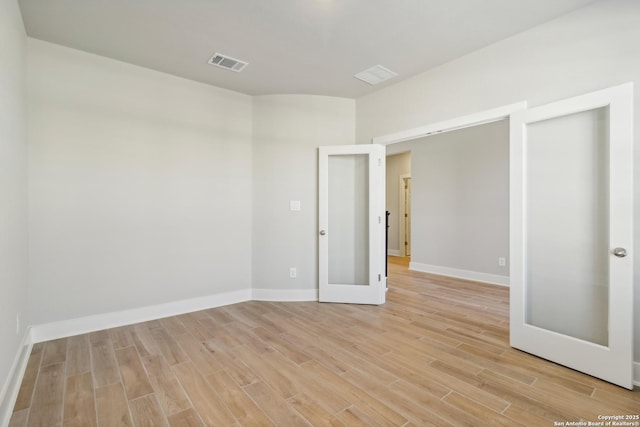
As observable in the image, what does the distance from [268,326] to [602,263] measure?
296 cm

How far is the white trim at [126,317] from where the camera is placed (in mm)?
2853

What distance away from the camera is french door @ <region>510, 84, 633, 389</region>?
2096 millimetres

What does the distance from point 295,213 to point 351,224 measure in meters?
0.81

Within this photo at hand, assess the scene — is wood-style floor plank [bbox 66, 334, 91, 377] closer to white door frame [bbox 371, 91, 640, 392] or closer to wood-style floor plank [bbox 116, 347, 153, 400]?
wood-style floor plank [bbox 116, 347, 153, 400]

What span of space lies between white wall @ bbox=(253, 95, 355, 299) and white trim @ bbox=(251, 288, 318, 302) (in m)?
0.01

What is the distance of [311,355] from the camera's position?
256 centimetres

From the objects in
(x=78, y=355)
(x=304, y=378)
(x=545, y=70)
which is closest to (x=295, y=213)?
(x=304, y=378)

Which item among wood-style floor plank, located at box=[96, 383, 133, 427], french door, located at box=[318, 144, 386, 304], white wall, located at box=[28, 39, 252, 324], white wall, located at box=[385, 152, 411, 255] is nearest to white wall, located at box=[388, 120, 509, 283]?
white wall, located at box=[385, 152, 411, 255]

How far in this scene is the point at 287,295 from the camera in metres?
4.15

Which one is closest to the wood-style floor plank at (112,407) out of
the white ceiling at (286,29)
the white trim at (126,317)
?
the white trim at (126,317)

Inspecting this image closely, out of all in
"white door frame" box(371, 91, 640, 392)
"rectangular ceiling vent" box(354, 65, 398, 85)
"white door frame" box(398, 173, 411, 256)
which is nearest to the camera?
"white door frame" box(371, 91, 640, 392)

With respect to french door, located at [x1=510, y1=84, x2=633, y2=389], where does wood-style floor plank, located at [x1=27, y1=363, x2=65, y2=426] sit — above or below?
below

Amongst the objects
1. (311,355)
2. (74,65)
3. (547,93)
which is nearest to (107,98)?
(74,65)

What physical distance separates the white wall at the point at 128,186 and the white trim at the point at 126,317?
69 millimetres
